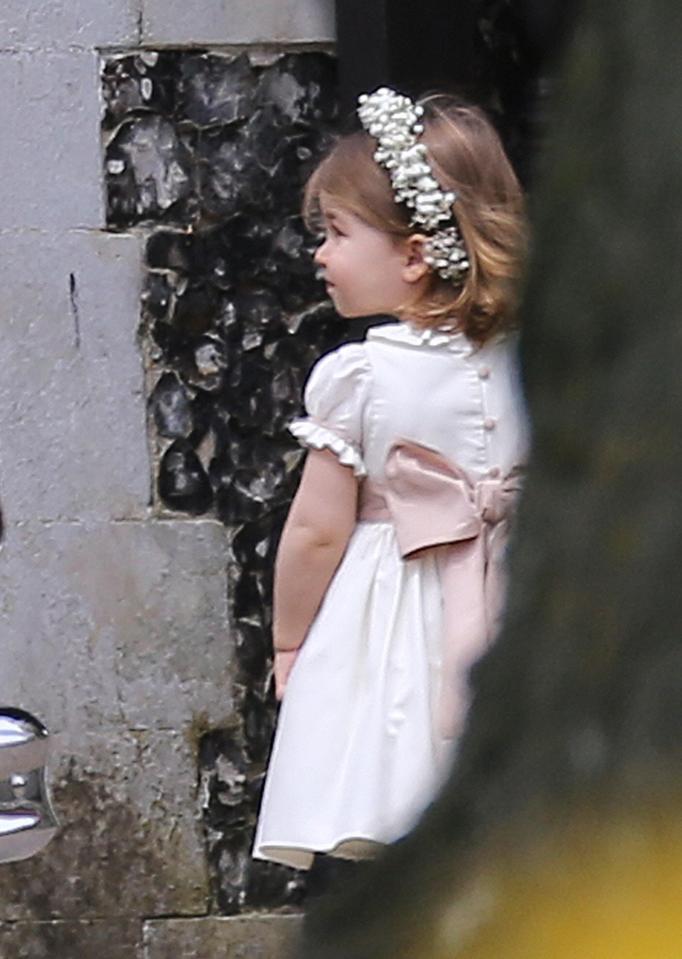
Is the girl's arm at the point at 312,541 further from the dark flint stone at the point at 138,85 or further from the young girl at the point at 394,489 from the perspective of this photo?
the dark flint stone at the point at 138,85

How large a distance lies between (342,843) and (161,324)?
4.40 feet

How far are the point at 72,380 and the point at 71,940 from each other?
1032mm

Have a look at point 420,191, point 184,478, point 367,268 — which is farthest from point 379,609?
point 184,478

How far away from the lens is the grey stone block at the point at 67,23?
15.1ft

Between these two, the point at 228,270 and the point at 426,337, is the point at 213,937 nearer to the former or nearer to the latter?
the point at 228,270

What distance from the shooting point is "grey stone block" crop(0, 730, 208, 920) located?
4.71 meters

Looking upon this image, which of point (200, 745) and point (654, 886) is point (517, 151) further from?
point (654, 886)

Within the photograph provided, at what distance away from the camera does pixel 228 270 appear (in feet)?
15.2

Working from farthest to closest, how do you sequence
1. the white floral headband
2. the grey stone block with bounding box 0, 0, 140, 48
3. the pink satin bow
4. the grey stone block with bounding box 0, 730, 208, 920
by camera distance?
the grey stone block with bounding box 0, 730, 208, 920
the grey stone block with bounding box 0, 0, 140, 48
the white floral headband
the pink satin bow

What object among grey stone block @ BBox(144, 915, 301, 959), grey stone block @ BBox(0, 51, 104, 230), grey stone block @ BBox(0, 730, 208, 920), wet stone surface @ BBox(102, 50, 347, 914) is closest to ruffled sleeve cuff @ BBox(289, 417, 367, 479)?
wet stone surface @ BBox(102, 50, 347, 914)

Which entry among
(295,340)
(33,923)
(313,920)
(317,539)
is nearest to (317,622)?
(317,539)

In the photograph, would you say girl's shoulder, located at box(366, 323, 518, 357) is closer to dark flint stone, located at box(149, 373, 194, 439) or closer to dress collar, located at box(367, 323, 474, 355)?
dress collar, located at box(367, 323, 474, 355)

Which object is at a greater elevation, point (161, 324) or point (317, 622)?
point (161, 324)

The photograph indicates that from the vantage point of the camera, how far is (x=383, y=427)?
11.5ft
